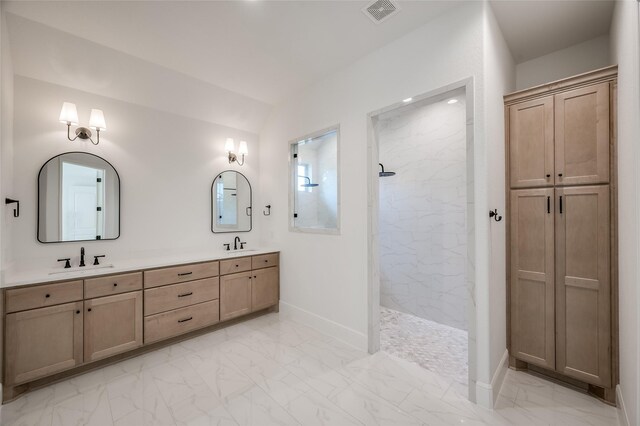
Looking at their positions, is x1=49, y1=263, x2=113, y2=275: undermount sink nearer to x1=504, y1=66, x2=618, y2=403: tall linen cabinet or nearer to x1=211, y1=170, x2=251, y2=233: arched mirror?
x1=211, y1=170, x2=251, y2=233: arched mirror

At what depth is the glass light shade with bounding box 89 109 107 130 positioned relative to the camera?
103 inches

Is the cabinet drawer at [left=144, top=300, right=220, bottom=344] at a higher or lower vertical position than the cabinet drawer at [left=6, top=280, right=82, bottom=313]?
lower

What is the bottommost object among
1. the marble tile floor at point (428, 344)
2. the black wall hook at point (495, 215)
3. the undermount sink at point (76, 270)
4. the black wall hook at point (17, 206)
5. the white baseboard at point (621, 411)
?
the marble tile floor at point (428, 344)

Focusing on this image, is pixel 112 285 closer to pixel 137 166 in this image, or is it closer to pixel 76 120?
pixel 137 166

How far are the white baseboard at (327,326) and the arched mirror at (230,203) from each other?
1.30 m

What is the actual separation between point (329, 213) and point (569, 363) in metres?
2.42

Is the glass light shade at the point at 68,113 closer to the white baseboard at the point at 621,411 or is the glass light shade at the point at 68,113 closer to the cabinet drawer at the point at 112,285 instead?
the cabinet drawer at the point at 112,285

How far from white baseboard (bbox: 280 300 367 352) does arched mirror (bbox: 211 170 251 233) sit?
1.30m

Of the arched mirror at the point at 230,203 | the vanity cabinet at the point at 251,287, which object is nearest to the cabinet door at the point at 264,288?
the vanity cabinet at the point at 251,287

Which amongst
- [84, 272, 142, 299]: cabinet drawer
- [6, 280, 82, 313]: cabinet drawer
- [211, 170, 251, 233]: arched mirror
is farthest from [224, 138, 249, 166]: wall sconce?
[6, 280, 82, 313]: cabinet drawer

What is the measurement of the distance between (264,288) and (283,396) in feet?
5.36

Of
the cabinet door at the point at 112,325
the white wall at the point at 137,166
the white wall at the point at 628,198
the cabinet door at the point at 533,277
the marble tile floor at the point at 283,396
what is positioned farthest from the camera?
the white wall at the point at 137,166

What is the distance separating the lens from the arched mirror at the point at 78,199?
2.48 meters

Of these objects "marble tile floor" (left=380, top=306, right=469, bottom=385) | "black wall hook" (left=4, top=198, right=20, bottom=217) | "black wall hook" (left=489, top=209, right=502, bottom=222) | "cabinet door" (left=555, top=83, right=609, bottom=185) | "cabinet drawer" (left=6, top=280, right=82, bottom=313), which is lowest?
"marble tile floor" (left=380, top=306, right=469, bottom=385)
